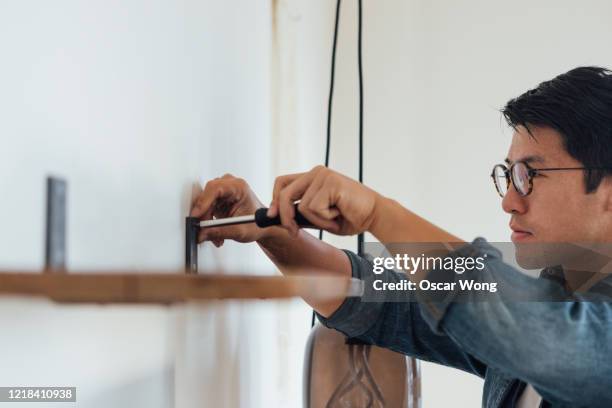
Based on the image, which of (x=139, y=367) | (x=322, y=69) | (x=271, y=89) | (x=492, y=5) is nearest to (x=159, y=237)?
(x=139, y=367)

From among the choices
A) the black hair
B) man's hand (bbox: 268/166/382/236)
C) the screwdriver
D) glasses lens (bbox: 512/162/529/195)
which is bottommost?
the screwdriver

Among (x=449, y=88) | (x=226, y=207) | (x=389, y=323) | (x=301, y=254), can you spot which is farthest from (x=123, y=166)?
(x=449, y=88)

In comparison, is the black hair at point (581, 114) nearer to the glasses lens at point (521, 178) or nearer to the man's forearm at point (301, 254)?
the glasses lens at point (521, 178)

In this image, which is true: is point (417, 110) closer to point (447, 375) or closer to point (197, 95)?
point (447, 375)

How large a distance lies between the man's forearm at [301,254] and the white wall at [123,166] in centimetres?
6

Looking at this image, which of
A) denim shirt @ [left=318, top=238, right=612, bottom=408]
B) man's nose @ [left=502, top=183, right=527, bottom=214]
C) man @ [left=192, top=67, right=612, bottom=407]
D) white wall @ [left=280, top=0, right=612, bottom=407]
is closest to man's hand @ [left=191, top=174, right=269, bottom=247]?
man @ [left=192, top=67, right=612, bottom=407]

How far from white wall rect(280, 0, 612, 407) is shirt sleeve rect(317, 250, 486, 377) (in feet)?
2.96

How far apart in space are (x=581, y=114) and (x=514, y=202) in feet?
0.49

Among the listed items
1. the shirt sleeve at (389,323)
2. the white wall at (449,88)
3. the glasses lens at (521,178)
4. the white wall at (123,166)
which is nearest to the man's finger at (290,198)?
the white wall at (123,166)

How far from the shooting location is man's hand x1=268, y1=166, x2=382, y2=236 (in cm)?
81

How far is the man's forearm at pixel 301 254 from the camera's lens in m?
1.03

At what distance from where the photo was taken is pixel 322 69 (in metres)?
1.89

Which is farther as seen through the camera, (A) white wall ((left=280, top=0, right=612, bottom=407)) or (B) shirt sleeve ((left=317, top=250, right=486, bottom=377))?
(A) white wall ((left=280, top=0, right=612, bottom=407))

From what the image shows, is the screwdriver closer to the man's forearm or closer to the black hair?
the man's forearm
